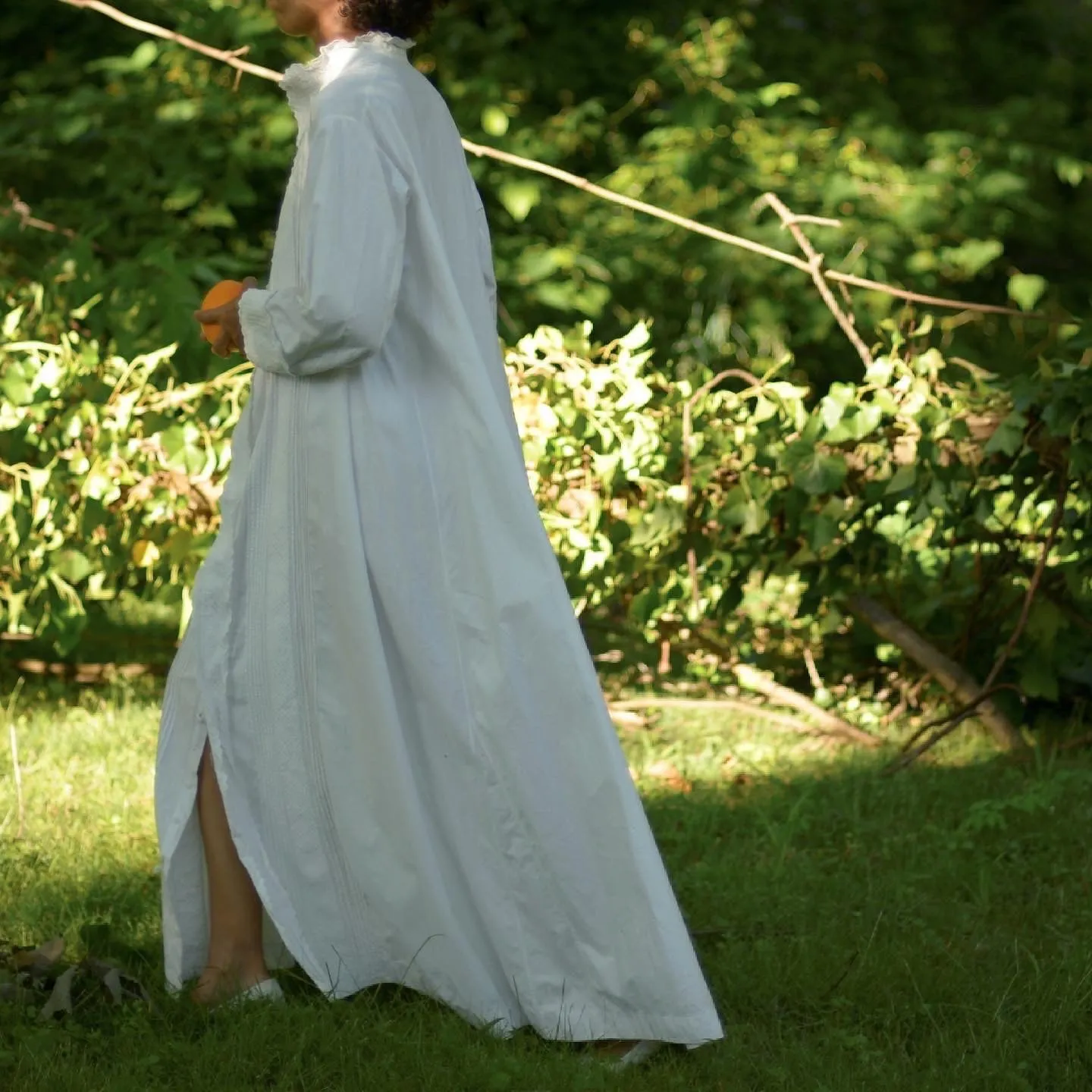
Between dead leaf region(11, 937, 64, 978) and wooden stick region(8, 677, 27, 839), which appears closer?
dead leaf region(11, 937, 64, 978)

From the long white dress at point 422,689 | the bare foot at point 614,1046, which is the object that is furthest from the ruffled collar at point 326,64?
the bare foot at point 614,1046

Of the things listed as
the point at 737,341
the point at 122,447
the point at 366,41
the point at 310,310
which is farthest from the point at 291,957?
the point at 737,341

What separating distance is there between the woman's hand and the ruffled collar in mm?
293

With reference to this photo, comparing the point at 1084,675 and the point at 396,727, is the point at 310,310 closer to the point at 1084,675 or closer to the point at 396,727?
the point at 396,727

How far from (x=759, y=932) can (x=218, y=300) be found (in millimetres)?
1468

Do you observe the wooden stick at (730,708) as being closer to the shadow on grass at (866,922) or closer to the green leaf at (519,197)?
the shadow on grass at (866,922)

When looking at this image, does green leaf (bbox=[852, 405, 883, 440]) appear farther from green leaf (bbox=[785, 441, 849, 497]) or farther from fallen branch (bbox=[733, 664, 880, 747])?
fallen branch (bbox=[733, 664, 880, 747])

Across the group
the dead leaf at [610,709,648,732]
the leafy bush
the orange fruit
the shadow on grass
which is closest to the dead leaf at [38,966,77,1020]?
the shadow on grass

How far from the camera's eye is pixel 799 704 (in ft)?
15.3

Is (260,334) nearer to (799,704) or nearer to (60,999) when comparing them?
(60,999)

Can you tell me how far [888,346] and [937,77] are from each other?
5.62 meters

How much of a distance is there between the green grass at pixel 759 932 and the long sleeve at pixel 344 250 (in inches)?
39.7

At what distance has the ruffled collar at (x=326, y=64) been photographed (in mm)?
2504

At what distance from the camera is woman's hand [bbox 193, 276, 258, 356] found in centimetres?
261
